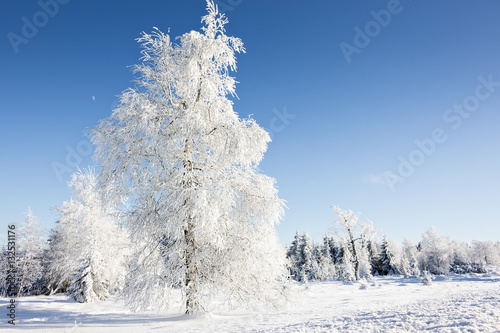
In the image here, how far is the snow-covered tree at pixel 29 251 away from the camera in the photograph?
26828 millimetres

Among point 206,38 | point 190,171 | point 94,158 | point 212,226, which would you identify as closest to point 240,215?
point 212,226

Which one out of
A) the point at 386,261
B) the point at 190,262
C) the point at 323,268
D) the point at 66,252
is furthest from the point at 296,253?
the point at 190,262

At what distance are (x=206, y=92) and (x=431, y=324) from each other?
928cm

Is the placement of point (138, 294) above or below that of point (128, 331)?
above

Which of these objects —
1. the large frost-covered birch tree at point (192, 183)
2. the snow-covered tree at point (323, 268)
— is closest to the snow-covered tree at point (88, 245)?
the large frost-covered birch tree at point (192, 183)

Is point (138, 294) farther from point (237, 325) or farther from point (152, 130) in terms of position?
point (152, 130)

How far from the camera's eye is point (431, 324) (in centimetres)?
516

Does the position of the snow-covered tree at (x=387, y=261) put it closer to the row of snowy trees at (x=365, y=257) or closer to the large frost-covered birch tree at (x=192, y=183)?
the row of snowy trees at (x=365, y=257)

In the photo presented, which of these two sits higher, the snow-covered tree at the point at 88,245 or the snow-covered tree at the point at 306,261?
the snow-covered tree at the point at 88,245

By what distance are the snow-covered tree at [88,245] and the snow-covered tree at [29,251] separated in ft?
23.3

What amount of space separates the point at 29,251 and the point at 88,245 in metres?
13.1

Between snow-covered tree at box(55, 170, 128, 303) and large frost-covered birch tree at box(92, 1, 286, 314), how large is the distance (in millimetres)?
12264

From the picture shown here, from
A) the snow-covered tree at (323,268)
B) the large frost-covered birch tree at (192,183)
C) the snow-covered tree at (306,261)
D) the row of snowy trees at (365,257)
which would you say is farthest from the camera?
the snow-covered tree at (323,268)

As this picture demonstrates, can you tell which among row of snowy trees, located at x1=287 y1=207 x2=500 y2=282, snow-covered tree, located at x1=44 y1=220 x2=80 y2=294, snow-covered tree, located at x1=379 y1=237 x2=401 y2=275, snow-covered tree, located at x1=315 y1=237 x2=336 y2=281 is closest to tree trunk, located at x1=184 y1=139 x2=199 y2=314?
snow-covered tree, located at x1=44 y1=220 x2=80 y2=294
